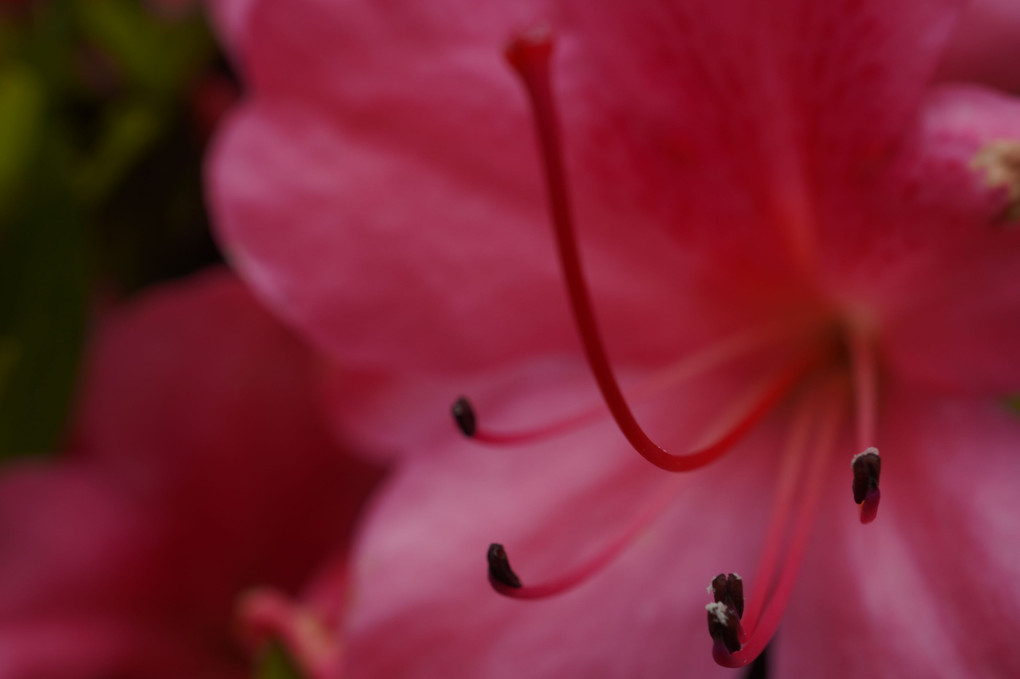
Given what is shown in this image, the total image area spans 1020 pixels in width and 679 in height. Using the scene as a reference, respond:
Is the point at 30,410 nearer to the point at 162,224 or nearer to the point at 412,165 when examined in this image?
the point at 162,224

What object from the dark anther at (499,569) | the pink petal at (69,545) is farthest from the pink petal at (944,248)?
the pink petal at (69,545)

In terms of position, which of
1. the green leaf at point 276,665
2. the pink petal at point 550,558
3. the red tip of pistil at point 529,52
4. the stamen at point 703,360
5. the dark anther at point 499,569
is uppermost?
the red tip of pistil at point 529,52

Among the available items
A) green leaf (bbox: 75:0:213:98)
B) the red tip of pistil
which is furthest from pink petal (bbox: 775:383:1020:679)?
green leaf (bbox: 75:0:213:98)

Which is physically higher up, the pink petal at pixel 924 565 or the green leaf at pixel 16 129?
the green leaf at pixel 16 129

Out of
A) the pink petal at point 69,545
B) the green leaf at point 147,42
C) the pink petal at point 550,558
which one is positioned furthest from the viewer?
the green leaf at point 147,42

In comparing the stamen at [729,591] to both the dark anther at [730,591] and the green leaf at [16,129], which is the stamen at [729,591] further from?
the green leaf at [16,129]

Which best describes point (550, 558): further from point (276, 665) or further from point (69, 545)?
point (69, 545)
